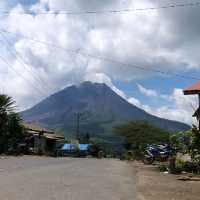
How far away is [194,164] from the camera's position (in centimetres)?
2445

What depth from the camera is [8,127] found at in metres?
A: 46.0

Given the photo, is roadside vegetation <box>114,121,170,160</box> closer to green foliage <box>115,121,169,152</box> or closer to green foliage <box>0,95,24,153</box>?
green foliage <box>115,121,169,152</box>

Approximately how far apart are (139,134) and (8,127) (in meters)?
29.1

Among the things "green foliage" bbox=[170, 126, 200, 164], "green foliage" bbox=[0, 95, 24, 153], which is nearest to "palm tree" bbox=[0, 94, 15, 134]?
"green foliage" bbox=[0, 95, 24, 153]

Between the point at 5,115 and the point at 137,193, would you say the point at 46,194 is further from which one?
the point at 5,115

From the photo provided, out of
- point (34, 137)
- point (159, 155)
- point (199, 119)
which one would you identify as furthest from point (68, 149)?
point (199, 119)

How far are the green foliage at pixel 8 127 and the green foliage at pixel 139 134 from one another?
2505 cm

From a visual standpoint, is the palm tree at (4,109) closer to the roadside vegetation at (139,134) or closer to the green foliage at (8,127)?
the green foliage at (8,127)

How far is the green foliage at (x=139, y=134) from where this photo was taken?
7000 centimetres

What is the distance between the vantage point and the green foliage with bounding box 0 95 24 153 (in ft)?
145

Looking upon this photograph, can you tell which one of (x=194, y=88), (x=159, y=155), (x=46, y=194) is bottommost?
(x=46, y=194)

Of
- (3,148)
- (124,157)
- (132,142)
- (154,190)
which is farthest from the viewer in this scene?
(132,142)

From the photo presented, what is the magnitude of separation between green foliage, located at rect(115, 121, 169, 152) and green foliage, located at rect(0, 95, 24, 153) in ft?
82.2

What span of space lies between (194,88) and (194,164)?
12.4 feet
